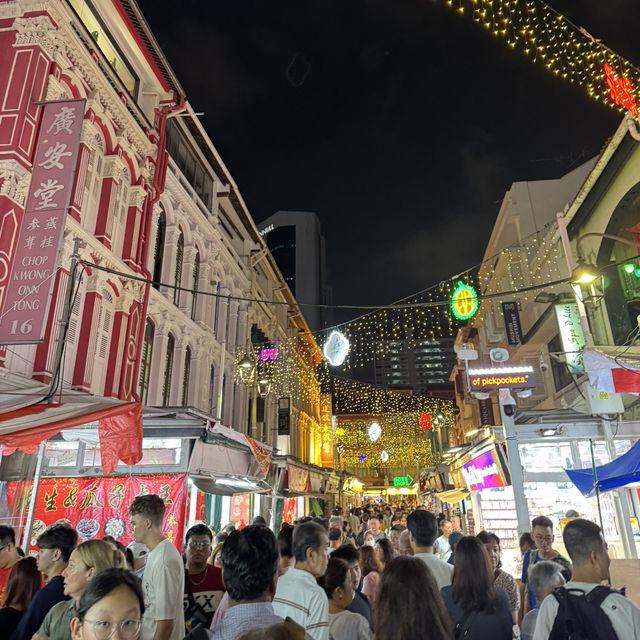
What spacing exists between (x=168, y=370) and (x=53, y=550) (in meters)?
13.5

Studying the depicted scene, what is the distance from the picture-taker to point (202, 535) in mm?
5203

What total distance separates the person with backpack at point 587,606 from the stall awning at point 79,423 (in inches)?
234

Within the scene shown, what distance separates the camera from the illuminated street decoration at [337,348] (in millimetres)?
18062

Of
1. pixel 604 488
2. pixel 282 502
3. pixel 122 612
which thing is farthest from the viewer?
pixel 282 502

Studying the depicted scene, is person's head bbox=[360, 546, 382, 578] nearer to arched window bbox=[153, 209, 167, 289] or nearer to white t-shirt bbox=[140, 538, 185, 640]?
white t-shirt bbox=[140, 538, 185, 640]

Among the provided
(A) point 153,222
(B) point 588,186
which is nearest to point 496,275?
(B) point 588,186

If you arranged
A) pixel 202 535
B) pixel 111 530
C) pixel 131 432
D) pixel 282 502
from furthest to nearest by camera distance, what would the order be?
pixel 282 502 → pixel 111 530 → pixel 131 432 → pixel 202 535

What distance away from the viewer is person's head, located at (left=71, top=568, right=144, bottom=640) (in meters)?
2.45

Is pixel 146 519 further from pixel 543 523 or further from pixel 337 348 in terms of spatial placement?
pixel 337 348

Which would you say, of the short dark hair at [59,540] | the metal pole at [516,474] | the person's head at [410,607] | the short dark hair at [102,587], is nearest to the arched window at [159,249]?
the metal pole at [516,474]

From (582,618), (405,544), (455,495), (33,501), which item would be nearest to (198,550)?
(405,544)

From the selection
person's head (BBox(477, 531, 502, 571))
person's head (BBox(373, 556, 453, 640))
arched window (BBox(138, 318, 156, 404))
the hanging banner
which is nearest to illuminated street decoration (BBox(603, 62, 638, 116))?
person's head (BBox(477, 531, 502, 571))

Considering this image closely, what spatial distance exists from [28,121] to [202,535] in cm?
1010

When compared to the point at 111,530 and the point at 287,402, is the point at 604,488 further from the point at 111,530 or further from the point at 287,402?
the point at 287,402
